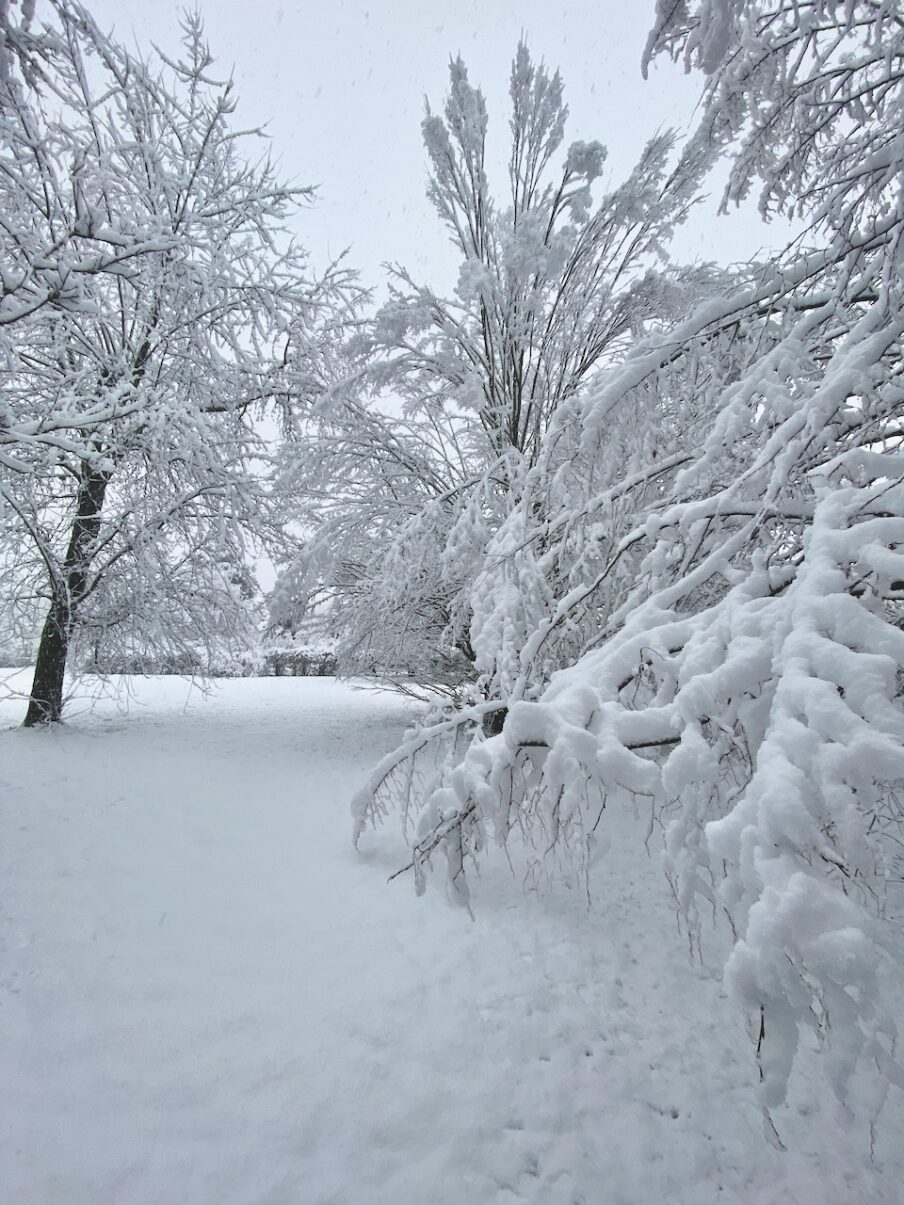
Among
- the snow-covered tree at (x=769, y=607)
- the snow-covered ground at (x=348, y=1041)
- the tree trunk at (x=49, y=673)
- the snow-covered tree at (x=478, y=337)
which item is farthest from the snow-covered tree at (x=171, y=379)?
the snow-covered tree at (x=769, y=607)

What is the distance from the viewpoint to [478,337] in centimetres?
632

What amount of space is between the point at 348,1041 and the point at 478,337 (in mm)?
6257

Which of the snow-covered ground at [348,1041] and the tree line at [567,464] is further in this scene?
the snow-covered ground at [348,1041]

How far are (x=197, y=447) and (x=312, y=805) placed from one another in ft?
13.5

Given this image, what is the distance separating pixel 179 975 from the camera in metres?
3.20

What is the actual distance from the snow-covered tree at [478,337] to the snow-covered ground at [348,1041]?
235cm

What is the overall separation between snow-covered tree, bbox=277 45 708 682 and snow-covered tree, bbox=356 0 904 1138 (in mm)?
2209

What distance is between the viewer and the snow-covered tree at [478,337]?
529cm

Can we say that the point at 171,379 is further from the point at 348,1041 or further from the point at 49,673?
the point at 348,1041

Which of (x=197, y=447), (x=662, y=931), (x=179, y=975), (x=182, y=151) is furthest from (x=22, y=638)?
(x=662, y=931)

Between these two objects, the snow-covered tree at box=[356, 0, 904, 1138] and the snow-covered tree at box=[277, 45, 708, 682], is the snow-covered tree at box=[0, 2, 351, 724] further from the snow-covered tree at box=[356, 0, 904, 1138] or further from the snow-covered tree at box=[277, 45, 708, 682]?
the snow-covered tree at box=[356, 0, 904, 1138]

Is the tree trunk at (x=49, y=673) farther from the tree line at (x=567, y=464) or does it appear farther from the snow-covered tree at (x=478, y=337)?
the snow-covered tree at (x=478, y=337)

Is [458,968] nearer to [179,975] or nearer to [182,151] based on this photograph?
[179,975]

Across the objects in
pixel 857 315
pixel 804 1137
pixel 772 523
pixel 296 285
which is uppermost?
pixel 296 285
